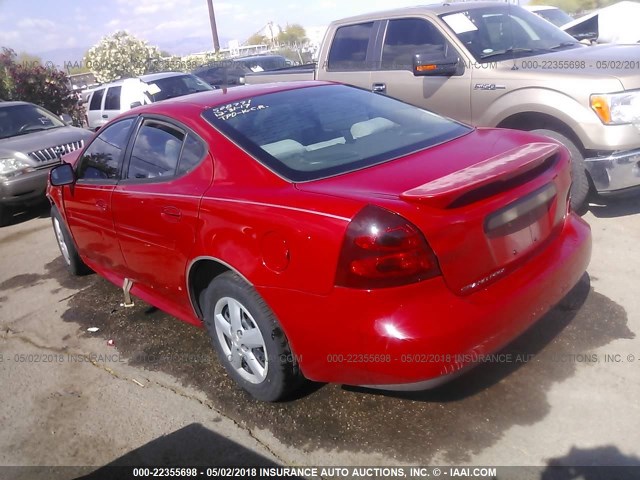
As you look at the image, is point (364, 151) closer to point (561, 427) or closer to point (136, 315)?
point (561, 427)

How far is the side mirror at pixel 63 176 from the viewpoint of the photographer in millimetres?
4262

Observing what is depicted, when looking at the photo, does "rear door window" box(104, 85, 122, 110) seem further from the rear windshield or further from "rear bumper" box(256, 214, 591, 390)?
"rear bumper" box(256, 214, 591, 390)

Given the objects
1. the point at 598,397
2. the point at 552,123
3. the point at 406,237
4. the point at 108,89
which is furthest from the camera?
the point at 108,89

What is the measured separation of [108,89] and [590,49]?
9.52 meters

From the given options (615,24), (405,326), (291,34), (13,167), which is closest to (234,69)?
(13,167)

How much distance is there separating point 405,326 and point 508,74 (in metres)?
3.44

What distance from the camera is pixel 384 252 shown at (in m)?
2.32

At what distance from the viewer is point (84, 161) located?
14.3 ft

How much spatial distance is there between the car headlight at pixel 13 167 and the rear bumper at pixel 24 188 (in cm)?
8

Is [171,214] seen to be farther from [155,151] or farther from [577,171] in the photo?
[577,171]

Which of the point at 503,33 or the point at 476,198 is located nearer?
the point at 476,198

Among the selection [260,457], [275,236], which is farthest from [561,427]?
[275,236]

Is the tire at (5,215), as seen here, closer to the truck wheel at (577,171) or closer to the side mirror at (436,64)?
the side mirror at (436,64)

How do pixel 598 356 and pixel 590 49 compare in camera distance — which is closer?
pixel 598 356
